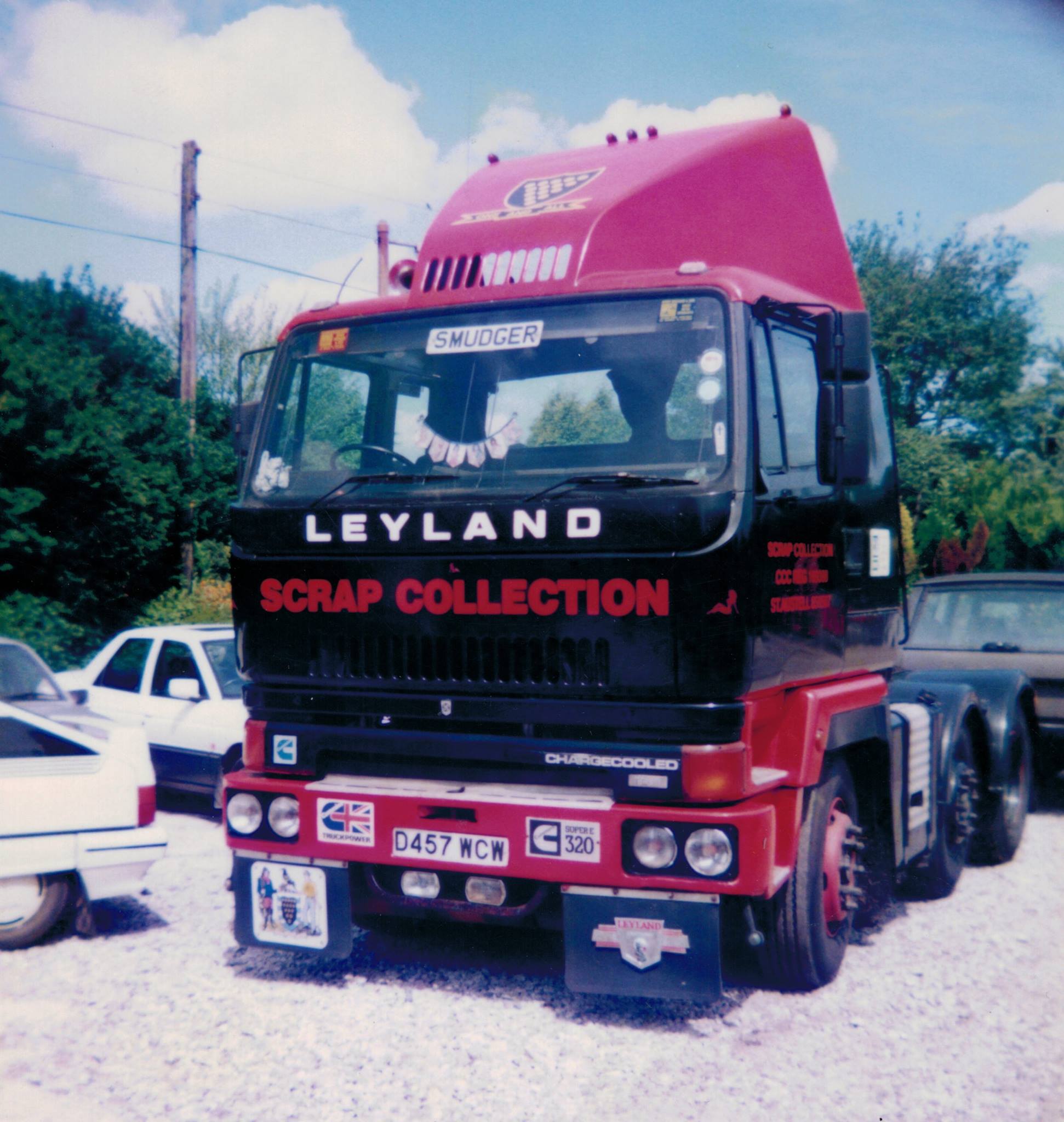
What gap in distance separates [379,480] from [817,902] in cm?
246

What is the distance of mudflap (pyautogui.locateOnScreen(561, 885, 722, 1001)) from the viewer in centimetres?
431

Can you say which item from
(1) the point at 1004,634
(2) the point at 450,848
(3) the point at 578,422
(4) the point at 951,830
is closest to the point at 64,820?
(2) the point at 450,848

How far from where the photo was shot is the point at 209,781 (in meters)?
8.98

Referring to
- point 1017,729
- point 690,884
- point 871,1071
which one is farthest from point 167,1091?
point 1017,729

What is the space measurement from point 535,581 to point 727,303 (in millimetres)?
1256

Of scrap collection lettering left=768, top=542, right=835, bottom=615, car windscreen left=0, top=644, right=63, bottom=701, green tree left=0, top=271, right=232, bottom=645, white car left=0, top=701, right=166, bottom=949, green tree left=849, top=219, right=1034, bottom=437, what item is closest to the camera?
scrap collection lettering left=768, top=542, right=835, bottom=615

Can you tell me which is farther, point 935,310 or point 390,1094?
point 935,310

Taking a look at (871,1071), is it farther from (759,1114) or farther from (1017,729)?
(1017,729)

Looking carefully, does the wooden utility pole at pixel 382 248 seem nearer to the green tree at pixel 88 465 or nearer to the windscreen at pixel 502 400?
the green tree at pixel 88 465

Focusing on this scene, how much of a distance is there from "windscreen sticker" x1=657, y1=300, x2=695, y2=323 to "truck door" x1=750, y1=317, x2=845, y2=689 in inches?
9.7

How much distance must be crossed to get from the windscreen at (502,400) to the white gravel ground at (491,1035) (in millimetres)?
2080

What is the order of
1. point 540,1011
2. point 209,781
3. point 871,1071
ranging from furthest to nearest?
point 209,781, point 540,1011, point 871,1071

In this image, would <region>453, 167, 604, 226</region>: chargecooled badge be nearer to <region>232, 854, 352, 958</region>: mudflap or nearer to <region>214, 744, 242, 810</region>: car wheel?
<region>232, 854, 352, 958</region>: mudflap

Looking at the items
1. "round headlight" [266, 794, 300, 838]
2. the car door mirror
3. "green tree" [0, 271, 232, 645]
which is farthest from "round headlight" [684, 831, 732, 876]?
"green tree" [0, 271, 232, 645]
